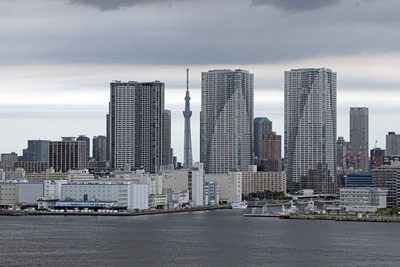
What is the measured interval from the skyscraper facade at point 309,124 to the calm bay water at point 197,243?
89134 millimetres

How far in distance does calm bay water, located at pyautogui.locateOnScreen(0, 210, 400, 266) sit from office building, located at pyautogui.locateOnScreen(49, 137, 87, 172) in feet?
227

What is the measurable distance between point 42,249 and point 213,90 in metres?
123

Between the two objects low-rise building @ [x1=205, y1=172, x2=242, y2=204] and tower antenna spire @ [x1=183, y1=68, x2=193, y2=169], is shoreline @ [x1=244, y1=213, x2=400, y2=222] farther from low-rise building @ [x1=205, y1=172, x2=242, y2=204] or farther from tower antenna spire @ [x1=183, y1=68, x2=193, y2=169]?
tower antenna spire @ [x1=183, y1=68, x2=193, y2=169]

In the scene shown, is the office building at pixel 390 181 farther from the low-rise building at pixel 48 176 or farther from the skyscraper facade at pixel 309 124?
the skyscraper facade at pixel 309 124

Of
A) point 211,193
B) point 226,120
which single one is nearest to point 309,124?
point 226,120

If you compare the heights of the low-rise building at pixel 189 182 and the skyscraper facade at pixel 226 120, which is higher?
the skyscraper facade at pixel 226 120

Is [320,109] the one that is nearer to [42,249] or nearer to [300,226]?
[300,226]

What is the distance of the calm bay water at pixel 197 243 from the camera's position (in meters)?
43.4

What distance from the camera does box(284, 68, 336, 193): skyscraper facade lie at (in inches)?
6358

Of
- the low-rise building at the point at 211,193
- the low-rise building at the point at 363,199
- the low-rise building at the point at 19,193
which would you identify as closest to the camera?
the low-rise building at the point at 363,199

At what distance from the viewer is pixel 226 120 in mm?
161000

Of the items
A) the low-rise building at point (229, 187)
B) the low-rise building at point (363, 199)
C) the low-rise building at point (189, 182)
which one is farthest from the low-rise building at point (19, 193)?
the low-rise building at point (363, 199)

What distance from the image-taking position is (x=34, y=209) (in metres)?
92.4

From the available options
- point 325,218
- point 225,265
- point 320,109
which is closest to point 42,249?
point 225,265
